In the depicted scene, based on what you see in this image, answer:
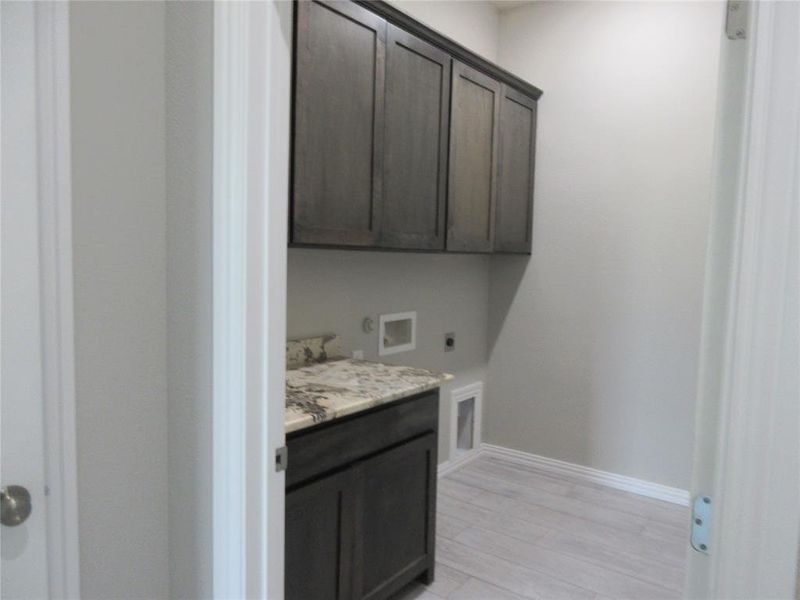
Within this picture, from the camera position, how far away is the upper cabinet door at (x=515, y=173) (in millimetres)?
3215

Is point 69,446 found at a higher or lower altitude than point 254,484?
higher

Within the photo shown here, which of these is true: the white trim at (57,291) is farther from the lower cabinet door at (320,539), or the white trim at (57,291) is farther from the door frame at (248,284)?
the lower cabinet door at (320,539)

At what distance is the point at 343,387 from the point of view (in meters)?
2.01

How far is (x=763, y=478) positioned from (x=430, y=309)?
269 cm

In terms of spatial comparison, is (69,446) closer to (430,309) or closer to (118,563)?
(118,563)

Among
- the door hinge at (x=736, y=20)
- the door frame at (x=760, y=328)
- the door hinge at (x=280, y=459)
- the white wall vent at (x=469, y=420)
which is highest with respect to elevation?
the door hinge at (x=736, y=20)

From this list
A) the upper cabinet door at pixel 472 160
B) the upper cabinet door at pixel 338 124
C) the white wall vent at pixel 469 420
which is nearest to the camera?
the upper cabinet door at pixel 338 124

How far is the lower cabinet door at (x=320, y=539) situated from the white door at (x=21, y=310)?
27.8 inches

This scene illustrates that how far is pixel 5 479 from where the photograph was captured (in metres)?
1.02

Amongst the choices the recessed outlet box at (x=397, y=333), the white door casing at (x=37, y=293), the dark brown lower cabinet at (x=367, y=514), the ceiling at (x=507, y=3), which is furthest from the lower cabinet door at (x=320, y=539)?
the ceiling at (x=507, y=3)

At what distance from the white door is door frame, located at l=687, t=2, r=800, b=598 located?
1.12 m

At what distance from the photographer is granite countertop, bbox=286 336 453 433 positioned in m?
1.71

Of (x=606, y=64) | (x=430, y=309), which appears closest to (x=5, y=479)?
(x=430, y=309)

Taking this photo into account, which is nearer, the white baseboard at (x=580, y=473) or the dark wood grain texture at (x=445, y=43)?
the dark wood grain texture at (x=445, y=43)
